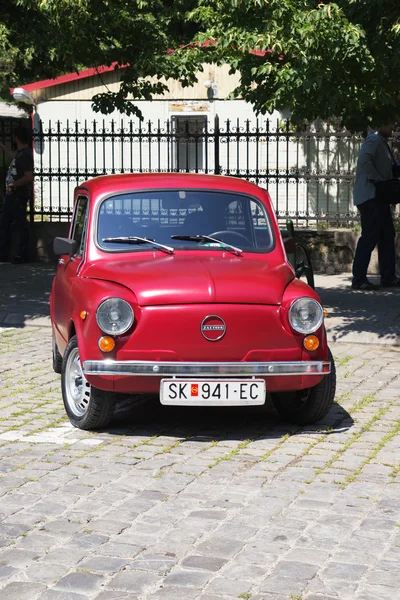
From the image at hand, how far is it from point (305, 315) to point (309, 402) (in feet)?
2.17

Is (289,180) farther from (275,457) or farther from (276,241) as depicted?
(275,457)

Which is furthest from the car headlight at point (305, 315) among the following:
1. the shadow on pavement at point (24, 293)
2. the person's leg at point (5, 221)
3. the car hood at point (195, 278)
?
the person's leg at point (5, 221)

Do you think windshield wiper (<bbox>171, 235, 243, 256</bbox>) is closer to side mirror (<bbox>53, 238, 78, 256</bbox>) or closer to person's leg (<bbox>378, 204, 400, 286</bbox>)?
side mirror (<bbox>53, 238, 78, 256</bbox>)

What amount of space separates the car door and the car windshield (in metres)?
0.25

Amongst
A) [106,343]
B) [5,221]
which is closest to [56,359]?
[106,343]

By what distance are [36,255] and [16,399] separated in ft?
34.5

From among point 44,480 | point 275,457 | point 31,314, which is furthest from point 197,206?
point 31,314

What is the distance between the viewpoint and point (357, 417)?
8094 mm

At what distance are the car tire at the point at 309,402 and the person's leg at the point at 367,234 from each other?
7189 mm

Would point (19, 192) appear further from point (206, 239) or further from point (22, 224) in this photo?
point (206, 239)

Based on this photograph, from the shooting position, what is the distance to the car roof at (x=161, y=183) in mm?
8391

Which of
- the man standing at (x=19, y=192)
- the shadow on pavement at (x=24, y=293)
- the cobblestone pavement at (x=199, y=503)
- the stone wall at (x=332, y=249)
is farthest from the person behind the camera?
the man standing at (x=19, y=192)

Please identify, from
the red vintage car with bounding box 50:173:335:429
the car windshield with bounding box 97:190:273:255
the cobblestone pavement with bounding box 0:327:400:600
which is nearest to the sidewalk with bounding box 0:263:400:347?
the cobblestone pavement with bounding box 0:327:400:600

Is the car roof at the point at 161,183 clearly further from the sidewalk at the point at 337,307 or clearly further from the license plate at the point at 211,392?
the sidewalk at the point at 337,307
